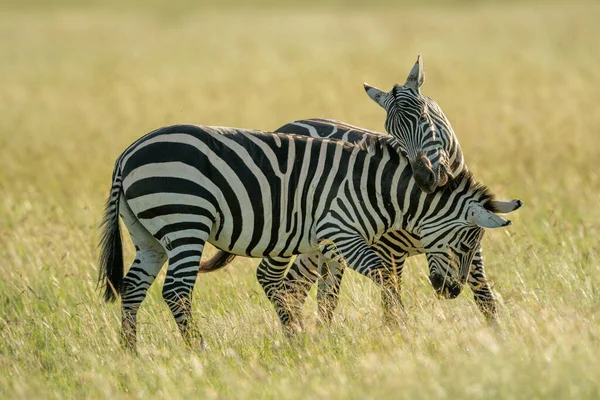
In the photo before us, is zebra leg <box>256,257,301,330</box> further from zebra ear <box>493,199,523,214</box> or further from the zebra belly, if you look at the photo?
zebra ear <box>493,199,523,214</box>

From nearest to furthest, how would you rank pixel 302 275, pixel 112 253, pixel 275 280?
pixel 112 253
pixel 275 280
pixel 302 275

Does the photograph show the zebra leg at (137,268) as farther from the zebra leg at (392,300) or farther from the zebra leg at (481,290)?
the zebra leg at (481,290)

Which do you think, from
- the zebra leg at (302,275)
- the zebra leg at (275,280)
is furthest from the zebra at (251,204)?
the zebra leg at (302,275)

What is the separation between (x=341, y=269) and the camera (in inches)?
320

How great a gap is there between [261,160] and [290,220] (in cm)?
57

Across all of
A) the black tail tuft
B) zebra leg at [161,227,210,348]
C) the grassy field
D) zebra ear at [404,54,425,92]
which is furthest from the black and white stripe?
the black tail tuft

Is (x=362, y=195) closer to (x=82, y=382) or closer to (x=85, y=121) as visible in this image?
(x=82, y=382)

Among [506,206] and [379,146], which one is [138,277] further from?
[506,206]

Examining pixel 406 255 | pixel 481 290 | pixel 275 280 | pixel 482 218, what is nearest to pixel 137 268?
pixel 275 280

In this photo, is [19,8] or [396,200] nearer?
[396,200]

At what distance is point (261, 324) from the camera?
7.87m

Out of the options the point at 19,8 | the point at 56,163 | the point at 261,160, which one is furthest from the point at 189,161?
Answer: the point at 19,8

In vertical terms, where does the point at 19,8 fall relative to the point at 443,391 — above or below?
above

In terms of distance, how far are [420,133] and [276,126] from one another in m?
14.2
